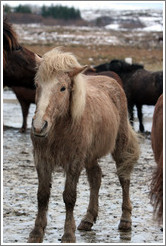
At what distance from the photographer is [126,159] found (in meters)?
6.41

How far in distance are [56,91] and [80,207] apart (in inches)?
83.3

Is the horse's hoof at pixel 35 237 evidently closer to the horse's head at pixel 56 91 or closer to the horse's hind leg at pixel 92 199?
the horse's hind leg at pixel 92 199

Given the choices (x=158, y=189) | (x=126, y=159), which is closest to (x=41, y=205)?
(x=126, y=159)

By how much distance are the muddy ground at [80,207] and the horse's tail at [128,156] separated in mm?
349

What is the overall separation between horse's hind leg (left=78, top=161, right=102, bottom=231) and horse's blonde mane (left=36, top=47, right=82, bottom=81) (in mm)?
1443

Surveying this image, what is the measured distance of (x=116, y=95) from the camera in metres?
6.39

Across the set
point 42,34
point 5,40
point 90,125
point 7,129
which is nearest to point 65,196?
point 90,125

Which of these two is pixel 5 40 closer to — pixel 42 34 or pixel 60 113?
pixel 60 113

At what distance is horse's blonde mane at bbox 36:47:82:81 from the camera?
4.97 metres

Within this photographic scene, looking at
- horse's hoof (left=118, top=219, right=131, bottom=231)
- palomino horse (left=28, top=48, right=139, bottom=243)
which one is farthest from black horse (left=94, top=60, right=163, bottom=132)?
palomino horse (left=28, top=48, right=139, bottom=243)

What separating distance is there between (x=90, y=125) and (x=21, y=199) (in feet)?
6.04

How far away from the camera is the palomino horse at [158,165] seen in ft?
13.4

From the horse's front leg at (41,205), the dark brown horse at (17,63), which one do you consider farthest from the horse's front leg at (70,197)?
the dark brown horse at (17,63)

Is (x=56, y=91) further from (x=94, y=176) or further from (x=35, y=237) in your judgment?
(x=94, y=176)
